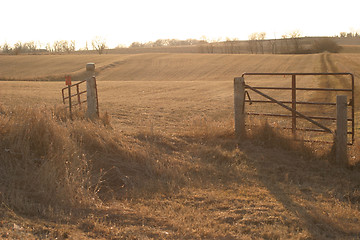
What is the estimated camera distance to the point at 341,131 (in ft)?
26.6

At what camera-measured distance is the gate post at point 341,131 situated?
802 centimetres

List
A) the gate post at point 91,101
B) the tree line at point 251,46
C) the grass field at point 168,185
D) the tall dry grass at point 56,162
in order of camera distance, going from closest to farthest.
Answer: the grass field at point 168,185 < the tall dry grass at point 56,162 < the gate post at point 91,101 < the tree line at point 251,46

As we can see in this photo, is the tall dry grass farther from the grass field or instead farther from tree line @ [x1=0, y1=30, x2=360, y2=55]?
tree line @ [x1=0, y1=30, x2=360, y2=55]

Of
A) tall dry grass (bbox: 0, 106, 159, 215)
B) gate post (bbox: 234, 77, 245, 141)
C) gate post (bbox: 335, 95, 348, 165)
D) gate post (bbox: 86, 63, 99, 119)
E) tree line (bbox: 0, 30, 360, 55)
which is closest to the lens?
tall dry grass (bbox: 0, 106, 159, 215)

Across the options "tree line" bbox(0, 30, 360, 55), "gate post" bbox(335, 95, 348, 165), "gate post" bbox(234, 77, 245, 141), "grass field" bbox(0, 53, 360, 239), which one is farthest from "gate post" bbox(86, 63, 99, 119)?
"tree line" bbox(0, 30, 360, 55)

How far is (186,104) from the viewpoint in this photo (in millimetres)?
21734

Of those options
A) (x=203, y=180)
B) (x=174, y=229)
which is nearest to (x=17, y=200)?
(x=174, y=229)

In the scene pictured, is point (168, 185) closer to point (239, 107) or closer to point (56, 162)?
point (56, 162)

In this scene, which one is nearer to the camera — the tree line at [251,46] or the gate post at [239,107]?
the gate post at [239,107]

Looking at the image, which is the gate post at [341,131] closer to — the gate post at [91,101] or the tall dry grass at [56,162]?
the tall dry grass at [56,162]

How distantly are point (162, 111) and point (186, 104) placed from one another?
3.66 metres

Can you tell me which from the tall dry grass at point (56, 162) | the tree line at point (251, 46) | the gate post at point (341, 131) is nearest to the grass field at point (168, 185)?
the tall dry grass at point (56, 162)

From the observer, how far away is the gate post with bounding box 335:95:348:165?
802 centimetres

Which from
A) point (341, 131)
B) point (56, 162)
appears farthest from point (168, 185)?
point (341, 131)
